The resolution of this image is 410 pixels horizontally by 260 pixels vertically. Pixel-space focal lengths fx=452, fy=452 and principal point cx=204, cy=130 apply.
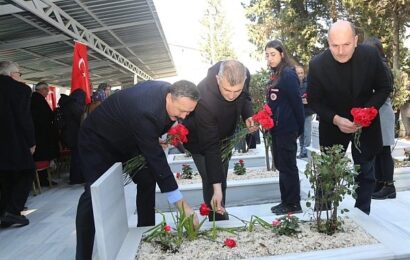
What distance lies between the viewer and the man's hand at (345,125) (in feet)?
9.48

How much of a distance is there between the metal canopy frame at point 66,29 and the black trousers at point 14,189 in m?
2.01

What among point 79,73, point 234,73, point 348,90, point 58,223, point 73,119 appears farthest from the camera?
point 79,73

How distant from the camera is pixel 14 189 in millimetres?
4422

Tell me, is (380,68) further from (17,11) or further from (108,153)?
(17,11)

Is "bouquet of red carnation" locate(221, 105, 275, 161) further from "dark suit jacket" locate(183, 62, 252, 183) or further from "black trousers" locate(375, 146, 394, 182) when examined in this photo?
"black trousers" locate(375, 146, 394, 182)

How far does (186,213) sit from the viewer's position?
8.64ft

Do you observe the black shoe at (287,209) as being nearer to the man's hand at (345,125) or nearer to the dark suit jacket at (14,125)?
the man's hand at (345,125)

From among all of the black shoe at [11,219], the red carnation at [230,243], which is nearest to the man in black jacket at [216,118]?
the red carnation at [230,243]

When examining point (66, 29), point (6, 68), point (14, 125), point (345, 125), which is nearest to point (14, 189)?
point (14, 125)

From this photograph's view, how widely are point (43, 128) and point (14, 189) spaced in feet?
6.51

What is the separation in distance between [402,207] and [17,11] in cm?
529

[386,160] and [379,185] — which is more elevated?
[386,160]

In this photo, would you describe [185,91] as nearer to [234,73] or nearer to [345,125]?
[234,73]

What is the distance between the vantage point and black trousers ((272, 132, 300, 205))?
154 inches
